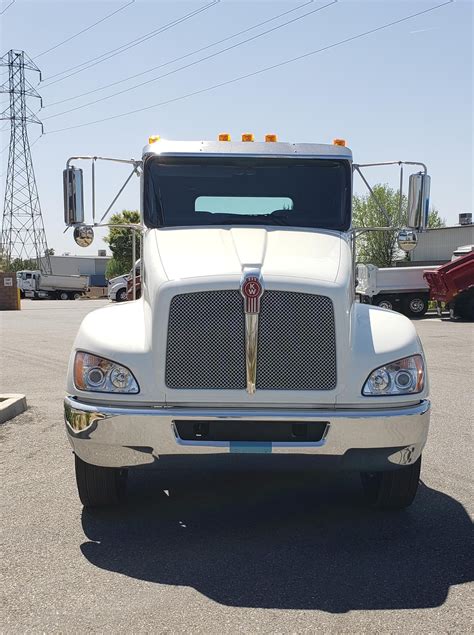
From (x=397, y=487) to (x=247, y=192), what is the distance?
250 cm

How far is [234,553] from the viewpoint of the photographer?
14.7 feet

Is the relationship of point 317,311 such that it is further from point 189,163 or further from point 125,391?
point 189,163

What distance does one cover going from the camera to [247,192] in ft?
20.2

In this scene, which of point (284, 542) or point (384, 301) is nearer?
point (284, 542)

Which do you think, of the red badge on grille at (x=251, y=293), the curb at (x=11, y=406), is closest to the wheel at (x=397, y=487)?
the red badge on grille at (x=251, y=293)

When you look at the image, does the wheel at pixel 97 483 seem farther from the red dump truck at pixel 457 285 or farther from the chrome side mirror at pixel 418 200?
the red dump truck at pixel 457 285

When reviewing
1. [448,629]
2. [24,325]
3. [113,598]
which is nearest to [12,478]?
[113,598]

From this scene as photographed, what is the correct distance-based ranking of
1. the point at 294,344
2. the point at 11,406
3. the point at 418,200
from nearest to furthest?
the point at 294,344 < the point at 418,200 < the point at 11,406

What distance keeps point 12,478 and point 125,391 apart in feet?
6.31

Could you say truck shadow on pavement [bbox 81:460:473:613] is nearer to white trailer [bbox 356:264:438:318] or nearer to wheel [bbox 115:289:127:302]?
white trailer [bbox 356:264:438:318]

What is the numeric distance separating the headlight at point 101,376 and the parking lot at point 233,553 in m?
0.76

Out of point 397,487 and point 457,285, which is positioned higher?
point 397,487

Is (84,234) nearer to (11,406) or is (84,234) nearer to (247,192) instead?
(247,192)

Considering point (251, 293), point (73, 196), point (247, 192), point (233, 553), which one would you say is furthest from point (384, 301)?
point (233, 553)
